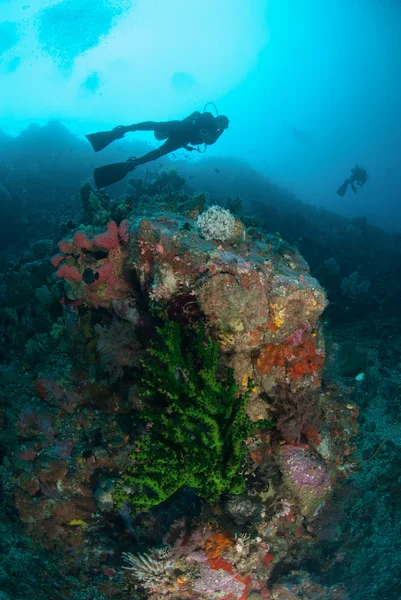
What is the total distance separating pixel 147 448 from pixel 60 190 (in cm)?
1869

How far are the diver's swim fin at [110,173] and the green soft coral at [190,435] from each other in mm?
6362

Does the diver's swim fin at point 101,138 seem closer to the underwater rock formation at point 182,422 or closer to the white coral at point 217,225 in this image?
the underwater rock formation at point 182,422

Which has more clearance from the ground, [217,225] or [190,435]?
[217,225]

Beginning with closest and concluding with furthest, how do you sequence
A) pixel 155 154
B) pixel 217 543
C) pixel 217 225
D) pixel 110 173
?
pixel 217 543, pixel 217 225, pixel 110 173, pixel 155 154

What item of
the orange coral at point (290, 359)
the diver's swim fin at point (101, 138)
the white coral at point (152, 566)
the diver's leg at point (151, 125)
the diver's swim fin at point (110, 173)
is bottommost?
the white coral at point (152, 566)

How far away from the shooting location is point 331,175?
81.1 m

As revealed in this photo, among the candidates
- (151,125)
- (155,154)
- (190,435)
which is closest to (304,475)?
(190,435)

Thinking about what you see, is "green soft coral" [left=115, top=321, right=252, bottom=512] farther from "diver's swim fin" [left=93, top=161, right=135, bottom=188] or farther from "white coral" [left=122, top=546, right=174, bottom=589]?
"diver's swim fin" [left=93, top=161, right=135, bottom=188]

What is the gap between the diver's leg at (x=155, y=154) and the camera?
8.70 metres

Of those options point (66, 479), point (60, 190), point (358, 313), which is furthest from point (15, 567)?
point (60, 190)

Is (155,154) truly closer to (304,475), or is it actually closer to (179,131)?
(179,131)

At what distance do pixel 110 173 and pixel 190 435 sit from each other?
7336 millimetres

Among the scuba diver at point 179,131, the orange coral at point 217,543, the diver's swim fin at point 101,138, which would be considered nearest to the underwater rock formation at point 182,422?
the orange coral at point 217,543

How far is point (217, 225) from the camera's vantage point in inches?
167
